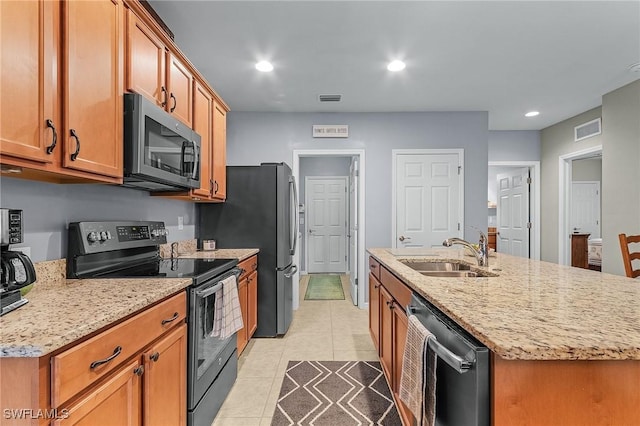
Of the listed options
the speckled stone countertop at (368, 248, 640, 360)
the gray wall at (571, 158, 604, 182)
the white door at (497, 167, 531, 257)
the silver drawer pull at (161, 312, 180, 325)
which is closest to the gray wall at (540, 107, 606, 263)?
the white door at (497, 167, 531, 257)

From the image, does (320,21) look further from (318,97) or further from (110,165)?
(110,165)

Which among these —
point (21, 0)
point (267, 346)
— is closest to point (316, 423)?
point (267, 346)

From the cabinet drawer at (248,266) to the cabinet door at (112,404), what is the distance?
1.33 metres

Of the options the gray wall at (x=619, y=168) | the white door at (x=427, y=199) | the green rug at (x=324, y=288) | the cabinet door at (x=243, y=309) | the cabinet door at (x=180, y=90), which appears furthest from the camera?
the green rug at (x=324, y=288)

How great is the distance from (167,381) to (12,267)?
2.36 feet

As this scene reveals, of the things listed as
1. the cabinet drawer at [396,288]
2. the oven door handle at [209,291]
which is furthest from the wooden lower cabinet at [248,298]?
the cabinet drawer at [396,288]

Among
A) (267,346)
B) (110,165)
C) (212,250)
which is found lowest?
(267,346)

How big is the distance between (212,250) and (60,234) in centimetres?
148

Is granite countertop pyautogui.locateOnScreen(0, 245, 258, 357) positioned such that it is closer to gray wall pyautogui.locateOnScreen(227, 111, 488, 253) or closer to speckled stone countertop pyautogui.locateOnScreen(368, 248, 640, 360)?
speckled stone countertop pyautogui.locateOnScreen(368, 248, 640, 360)

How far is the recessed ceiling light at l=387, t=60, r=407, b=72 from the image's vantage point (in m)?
2.82

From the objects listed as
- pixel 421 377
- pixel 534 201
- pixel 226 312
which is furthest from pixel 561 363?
pixel 534 201

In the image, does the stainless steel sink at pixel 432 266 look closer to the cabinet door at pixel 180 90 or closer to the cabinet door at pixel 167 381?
the cabinet door at pixel 167 381

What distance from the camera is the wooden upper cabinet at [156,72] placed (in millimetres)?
1531

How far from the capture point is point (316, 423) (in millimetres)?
1793
